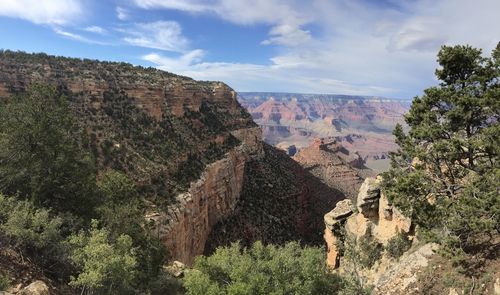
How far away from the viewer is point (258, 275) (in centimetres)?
2128

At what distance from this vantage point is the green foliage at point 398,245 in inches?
1134

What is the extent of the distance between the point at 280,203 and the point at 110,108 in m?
32.0

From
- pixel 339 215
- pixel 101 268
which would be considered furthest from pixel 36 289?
pixel 339 215

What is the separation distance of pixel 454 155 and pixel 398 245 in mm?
9574

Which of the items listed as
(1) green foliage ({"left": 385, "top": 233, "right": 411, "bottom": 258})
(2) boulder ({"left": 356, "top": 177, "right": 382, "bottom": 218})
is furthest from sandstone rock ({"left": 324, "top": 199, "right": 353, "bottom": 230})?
(1) green foliage ({"left": 385, "top": 233, "right": 411, "bottom": 258})

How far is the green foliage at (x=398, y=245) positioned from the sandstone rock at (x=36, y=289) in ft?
71.2

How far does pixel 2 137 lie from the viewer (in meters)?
27.8

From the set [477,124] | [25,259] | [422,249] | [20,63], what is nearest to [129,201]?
[25,259]

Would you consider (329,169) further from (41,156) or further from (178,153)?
(41,156)

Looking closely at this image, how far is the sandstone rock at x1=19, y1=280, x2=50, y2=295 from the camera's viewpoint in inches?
770

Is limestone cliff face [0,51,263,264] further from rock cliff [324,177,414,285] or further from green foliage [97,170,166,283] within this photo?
rock cliff [324,177,414,285]

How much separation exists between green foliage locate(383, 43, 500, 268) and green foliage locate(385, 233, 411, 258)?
16.7 ft

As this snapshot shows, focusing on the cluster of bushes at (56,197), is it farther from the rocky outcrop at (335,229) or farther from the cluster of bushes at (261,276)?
the rocky outcrop at (335,229)

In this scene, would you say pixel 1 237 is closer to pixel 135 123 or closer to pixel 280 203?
pixel 135 123
